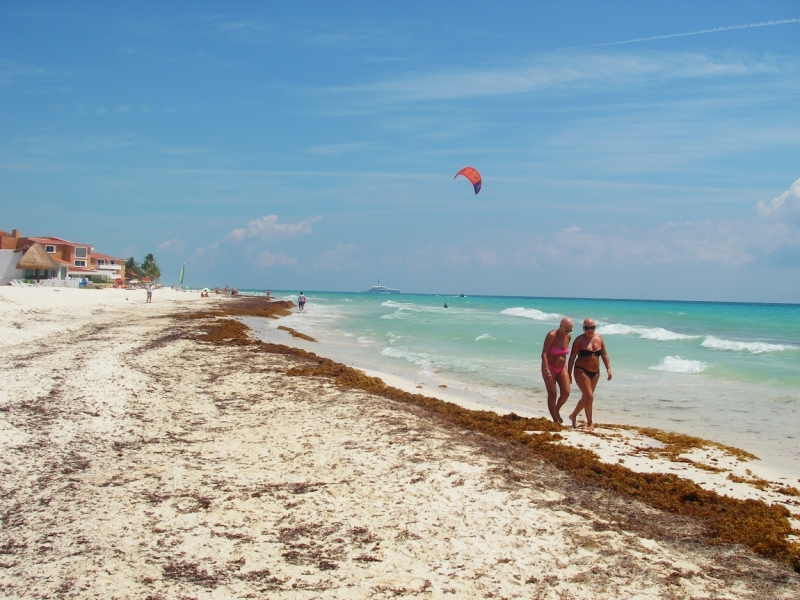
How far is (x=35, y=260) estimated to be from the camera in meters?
53.2

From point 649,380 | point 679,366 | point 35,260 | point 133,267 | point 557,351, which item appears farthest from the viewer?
point 133,267

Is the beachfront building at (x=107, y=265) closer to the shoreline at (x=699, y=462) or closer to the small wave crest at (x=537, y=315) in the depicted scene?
the small wave crest at (x=537, y=315)

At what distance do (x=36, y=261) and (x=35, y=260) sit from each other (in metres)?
0.11

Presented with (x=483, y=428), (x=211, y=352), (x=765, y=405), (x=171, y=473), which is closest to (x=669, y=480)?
(x=483, y=428)

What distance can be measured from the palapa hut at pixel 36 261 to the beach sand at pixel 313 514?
51285 millimetres

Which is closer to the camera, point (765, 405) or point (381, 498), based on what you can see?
point (381, 498)

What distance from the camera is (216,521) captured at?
14.7 ft

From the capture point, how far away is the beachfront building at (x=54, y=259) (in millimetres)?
52594

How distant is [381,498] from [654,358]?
1744cm

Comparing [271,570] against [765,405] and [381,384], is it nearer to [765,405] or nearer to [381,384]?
[381,384]

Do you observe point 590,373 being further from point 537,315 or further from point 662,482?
point 537,315

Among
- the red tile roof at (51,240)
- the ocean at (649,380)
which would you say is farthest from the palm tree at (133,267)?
the ocean at (649,380)

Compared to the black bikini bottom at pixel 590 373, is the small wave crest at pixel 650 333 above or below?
below

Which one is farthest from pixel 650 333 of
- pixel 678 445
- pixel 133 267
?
pixel 133 267
